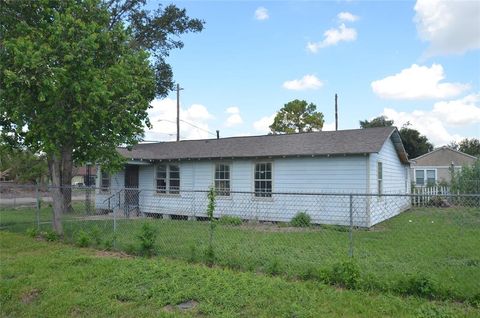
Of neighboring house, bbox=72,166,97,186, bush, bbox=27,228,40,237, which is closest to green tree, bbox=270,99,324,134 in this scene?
neighboring house, bbox=72,166,97,186

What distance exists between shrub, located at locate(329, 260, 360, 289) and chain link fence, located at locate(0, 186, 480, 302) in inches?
0.6

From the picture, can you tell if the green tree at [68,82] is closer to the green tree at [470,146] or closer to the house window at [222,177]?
the house window at [222,177]

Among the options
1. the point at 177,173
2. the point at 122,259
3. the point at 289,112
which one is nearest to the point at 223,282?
the point at 122,259

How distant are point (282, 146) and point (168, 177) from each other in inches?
221

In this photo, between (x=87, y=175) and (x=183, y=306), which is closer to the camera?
(x=183, y=306)

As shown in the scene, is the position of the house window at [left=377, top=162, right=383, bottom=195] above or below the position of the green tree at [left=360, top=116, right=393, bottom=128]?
below

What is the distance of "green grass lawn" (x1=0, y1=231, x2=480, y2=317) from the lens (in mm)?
5152

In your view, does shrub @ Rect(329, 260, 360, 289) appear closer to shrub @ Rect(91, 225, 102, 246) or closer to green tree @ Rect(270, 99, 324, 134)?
shrub @ Rect(91, 225, 102, 246)

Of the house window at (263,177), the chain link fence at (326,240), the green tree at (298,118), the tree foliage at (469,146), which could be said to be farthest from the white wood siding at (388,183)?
the tree foliage at (469,146)

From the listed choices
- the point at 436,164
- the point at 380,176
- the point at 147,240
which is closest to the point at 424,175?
the point at 436,164

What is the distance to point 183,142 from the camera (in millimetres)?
21156

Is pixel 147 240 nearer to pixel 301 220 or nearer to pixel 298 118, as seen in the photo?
pixel 301 220

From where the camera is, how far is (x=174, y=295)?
18.7ft

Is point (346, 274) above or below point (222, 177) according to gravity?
below
